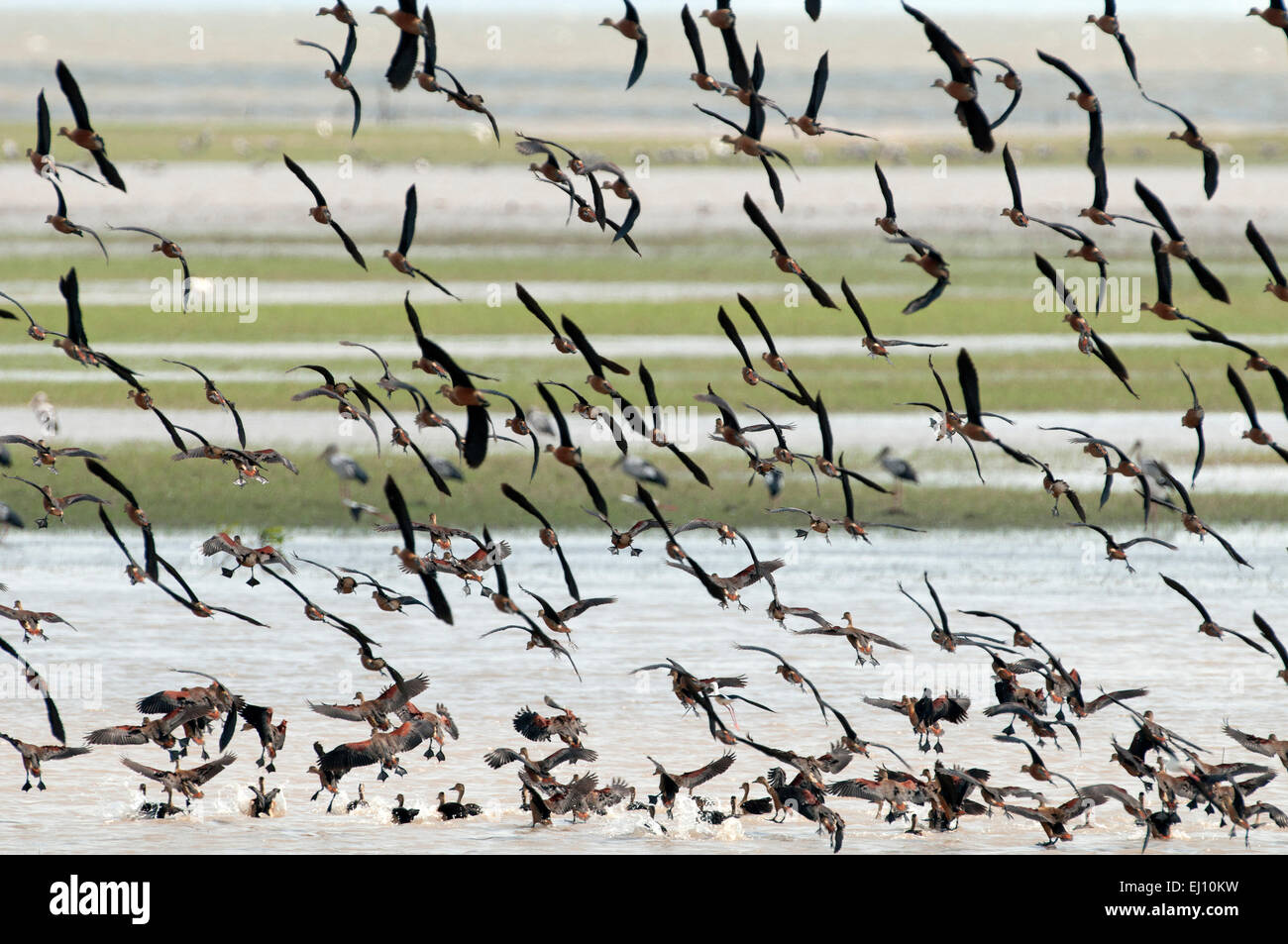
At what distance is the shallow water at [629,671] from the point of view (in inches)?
475

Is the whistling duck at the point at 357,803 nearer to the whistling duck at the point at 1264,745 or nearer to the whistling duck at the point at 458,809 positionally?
the whistling duck at the point at 458,809

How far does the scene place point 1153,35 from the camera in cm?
14638

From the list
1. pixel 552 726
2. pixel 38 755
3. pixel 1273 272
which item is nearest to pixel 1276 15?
pixel 1273 272

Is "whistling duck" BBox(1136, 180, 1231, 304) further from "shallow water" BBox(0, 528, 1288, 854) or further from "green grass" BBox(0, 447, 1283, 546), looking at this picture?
"green grass" BBox(0, 447, 1283, 546)

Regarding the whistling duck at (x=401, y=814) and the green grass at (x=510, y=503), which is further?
the green grass at (x=510, y=503)

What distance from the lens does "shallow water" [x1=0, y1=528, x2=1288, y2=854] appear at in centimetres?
1206

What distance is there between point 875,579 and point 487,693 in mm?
5847

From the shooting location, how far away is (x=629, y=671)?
53.2 feet

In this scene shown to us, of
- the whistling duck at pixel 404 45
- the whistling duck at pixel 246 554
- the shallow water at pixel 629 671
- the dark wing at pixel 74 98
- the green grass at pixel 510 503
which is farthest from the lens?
the green grass at pixel 510 503

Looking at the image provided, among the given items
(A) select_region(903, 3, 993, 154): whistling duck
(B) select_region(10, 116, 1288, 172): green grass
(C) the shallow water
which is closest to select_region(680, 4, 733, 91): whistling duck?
(A) select_region(903, 3, 993, 154): whistling duck

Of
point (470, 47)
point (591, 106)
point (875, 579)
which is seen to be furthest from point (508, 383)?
point (470, 47)

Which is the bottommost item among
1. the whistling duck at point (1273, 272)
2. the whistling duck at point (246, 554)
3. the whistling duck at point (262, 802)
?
the whistling duck at point (262, 802)

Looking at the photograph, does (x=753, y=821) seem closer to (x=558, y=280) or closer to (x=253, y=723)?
(x=253, y=723)

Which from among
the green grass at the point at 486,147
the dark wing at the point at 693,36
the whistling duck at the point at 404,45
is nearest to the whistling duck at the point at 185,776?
the whistling duck at the point at 404,45
